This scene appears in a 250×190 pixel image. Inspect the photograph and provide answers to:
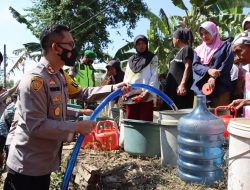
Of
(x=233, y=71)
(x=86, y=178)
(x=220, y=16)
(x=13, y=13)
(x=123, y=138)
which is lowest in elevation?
(x=86, y=178)

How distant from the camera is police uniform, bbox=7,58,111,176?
2.23m

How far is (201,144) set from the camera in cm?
309

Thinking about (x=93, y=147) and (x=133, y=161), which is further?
(x=93, y=147)

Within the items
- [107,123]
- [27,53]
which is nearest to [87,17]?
[27,53]

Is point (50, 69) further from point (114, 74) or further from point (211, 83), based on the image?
point (114, 74)

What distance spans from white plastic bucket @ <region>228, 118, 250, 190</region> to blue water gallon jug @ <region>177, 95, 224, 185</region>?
61cm

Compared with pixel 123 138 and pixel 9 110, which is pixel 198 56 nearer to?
pixel 123 138

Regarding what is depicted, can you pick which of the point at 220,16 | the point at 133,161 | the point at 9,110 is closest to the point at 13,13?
the point at 220,16

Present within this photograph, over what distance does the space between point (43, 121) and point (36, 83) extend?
0.86 ft

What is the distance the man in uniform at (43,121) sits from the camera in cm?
223

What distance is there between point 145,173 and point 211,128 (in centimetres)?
94

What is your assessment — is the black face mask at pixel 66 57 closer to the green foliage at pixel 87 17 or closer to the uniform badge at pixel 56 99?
the uniform badge at pixel 56 99

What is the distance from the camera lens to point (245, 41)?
286 cm

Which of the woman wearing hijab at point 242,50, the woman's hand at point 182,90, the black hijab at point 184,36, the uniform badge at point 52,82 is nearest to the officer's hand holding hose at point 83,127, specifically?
the uniform badge at point 52,82
